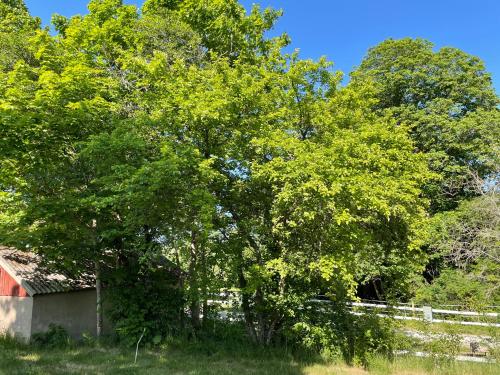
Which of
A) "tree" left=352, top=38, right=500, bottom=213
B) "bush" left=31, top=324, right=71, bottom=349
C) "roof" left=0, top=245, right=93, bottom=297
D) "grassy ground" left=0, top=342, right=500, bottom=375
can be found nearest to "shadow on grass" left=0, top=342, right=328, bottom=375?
"grassy ground" left=0, top=342, right=500, bottom=375

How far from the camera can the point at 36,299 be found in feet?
37.9

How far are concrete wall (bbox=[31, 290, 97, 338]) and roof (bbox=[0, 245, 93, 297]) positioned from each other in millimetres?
276

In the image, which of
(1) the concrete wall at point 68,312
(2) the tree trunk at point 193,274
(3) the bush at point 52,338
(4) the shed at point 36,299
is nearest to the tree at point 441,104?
(2) the tree trunk at point 193,274

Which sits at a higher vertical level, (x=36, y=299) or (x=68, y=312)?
(x=36, y=299)

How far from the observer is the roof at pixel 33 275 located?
11656 mm

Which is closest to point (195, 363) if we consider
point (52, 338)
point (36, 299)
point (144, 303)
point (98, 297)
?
point (144, 303)

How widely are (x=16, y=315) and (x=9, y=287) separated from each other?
950mm

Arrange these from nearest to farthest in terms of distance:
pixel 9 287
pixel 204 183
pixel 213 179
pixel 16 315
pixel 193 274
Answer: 1. pixel 204 183
2. pixel 213 179
3. pixel 193 274
4. pixel 16 315
5. pixel 9 287

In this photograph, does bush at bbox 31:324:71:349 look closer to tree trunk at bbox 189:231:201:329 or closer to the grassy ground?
the grassy ground

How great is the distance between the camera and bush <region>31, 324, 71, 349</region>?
10.7 metres

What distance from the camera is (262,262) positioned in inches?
392

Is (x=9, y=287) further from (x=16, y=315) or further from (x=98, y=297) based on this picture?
(x=98, y=297)

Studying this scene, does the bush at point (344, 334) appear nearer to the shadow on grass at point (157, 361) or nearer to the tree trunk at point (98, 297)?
the shadow on grass at point (157, 361)

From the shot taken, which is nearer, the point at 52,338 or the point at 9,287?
the point at 52,338
